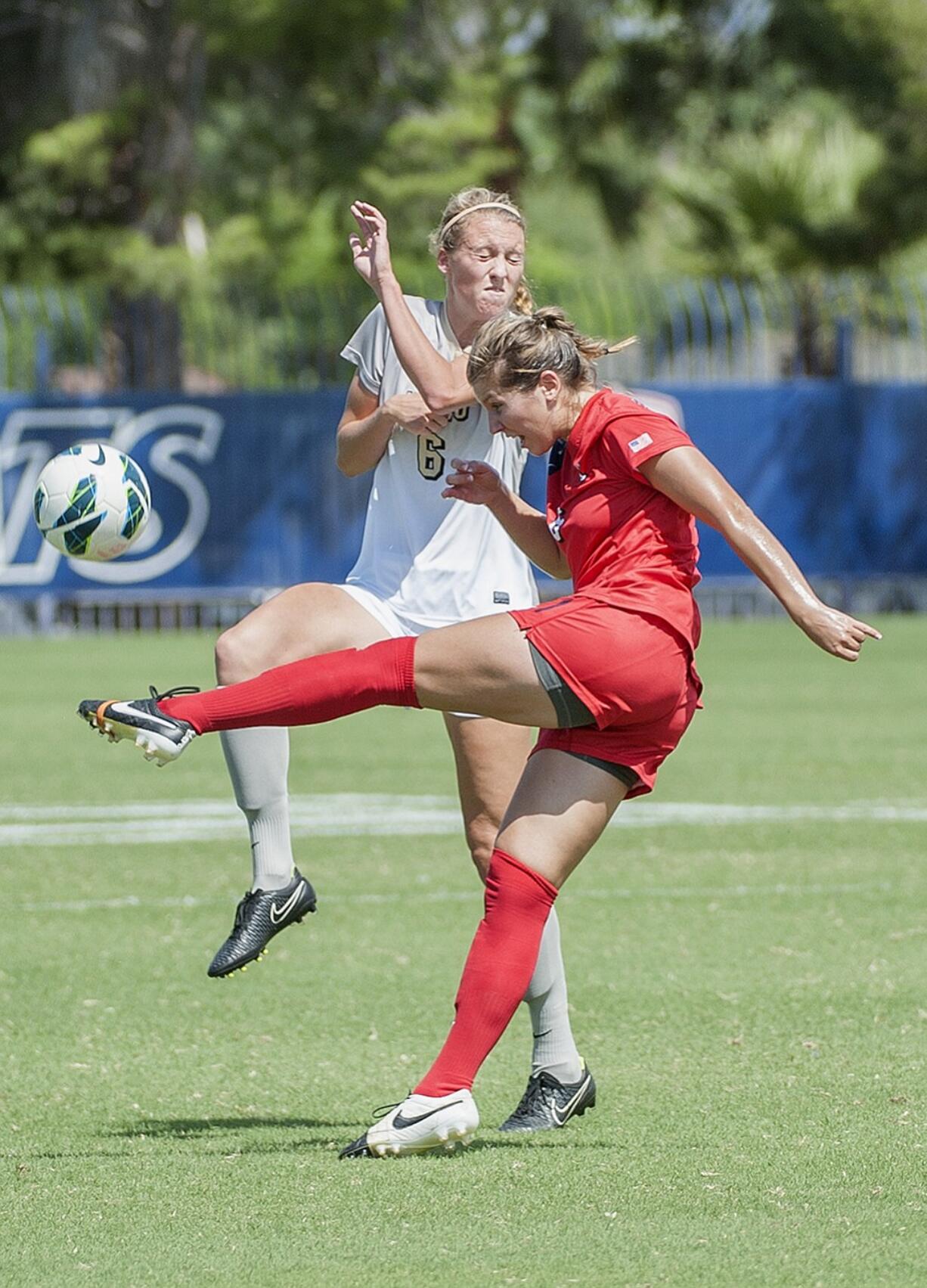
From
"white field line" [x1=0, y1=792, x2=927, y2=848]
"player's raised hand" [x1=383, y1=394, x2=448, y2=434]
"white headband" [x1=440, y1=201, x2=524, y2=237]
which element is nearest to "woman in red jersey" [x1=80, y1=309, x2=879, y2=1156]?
"player's raised hand" [x1=383, y1=394, x2=448, y2=434]

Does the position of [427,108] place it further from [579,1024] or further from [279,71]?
[579,1024]

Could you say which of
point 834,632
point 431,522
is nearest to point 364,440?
point 431,522

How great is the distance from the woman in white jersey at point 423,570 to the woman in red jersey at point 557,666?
52 centimetres

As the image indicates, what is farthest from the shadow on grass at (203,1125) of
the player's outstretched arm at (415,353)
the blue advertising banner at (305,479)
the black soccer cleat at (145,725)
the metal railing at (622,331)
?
the metal railing at (622,331)

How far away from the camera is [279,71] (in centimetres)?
2888

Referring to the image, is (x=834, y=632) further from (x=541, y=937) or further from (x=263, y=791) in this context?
(x=263, y=791)

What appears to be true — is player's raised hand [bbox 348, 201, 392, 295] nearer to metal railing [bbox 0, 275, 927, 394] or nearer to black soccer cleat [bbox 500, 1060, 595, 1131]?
black soccer cleat [bbox 500, 1060, 595, 1131]

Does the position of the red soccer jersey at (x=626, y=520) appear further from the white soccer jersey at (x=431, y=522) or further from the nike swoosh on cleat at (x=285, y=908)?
the nike swoosh on cleat at (x=285, y=908)

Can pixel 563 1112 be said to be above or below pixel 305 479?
below

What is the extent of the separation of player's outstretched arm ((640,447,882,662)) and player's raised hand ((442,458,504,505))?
61 centimetres

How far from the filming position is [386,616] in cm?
588

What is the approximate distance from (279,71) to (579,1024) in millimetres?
24231

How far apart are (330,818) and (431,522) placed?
5.10 m

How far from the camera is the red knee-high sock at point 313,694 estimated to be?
4.88 meters
